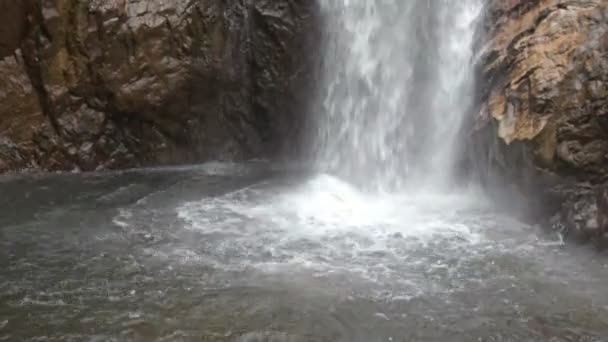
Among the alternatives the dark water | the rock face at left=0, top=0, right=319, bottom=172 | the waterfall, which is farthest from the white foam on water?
the rock face at left=0, top=0, right=319, bottom=172

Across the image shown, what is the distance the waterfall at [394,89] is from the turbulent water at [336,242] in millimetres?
23

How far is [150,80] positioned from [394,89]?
3701 mm

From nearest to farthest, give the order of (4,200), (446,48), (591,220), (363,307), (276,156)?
(363,307)
(591,220)
(4,200)
(446,48)
(276,156)

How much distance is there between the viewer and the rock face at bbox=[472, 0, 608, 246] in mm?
6129

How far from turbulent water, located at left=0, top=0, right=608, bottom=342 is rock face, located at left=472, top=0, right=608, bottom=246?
0.45m

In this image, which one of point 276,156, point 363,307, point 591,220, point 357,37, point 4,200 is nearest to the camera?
point 363,307

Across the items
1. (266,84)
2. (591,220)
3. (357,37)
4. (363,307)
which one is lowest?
(363,307)

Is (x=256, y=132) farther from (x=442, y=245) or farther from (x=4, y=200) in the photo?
(x=442, y=245)

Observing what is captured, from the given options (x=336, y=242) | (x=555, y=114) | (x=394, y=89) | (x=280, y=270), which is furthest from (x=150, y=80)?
(x=555, y=114)

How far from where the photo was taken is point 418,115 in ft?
29.6

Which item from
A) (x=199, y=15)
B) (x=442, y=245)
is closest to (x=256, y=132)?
(x=199, y=15)

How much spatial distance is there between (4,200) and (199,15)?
3856mm

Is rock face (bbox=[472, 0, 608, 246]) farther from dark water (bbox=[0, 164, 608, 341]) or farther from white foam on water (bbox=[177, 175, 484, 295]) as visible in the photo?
white foam on water (bbox=[177, 175, 484, 295])

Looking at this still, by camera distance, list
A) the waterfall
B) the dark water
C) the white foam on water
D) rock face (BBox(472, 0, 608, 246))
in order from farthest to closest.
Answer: the waterfall
rock face (BBox(472, 0, 608, 246))
the white foam on water
the dark water
